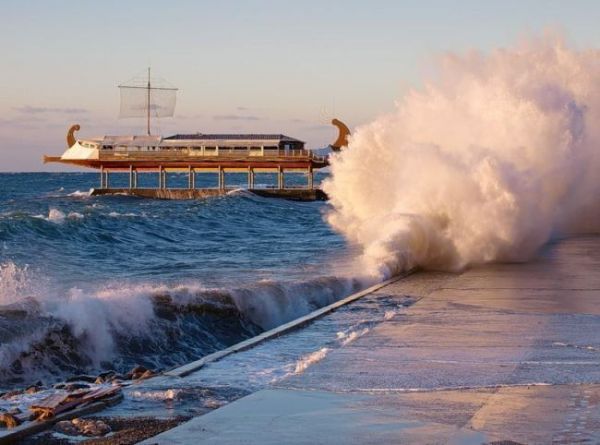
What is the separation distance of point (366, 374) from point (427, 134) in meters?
21.8

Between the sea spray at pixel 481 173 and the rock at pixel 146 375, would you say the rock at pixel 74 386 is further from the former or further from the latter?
the sea spray at pixel 481 173

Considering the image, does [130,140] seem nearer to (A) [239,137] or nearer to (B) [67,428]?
Result: (A) [239,137]

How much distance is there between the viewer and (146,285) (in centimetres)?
1731

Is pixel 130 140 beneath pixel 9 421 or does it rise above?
above

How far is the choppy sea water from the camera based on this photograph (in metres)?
12.3

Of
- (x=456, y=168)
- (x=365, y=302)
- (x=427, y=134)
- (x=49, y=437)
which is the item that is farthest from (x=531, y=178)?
(x=49, y=437)

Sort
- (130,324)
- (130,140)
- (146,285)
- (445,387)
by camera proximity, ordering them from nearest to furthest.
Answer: (445,387) < (130,324) < (146,285) < (130,140)

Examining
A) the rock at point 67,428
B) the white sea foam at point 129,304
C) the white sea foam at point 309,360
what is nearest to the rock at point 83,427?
the rock at point 67,428

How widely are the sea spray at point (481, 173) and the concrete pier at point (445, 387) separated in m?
7.02

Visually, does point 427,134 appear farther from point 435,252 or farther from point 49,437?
point 49,437

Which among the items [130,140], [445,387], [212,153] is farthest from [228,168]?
[445,387]

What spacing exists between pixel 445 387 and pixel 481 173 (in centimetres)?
1639

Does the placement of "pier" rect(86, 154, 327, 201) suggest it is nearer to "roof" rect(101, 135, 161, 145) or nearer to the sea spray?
"roof" rect(101, 135, 161, 145)

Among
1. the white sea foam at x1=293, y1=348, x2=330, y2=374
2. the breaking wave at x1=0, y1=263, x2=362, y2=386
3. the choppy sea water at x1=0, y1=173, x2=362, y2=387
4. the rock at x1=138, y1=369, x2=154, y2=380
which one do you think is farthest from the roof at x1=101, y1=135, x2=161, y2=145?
the rock at x1=138, y1=369, x2=154, y2=380
